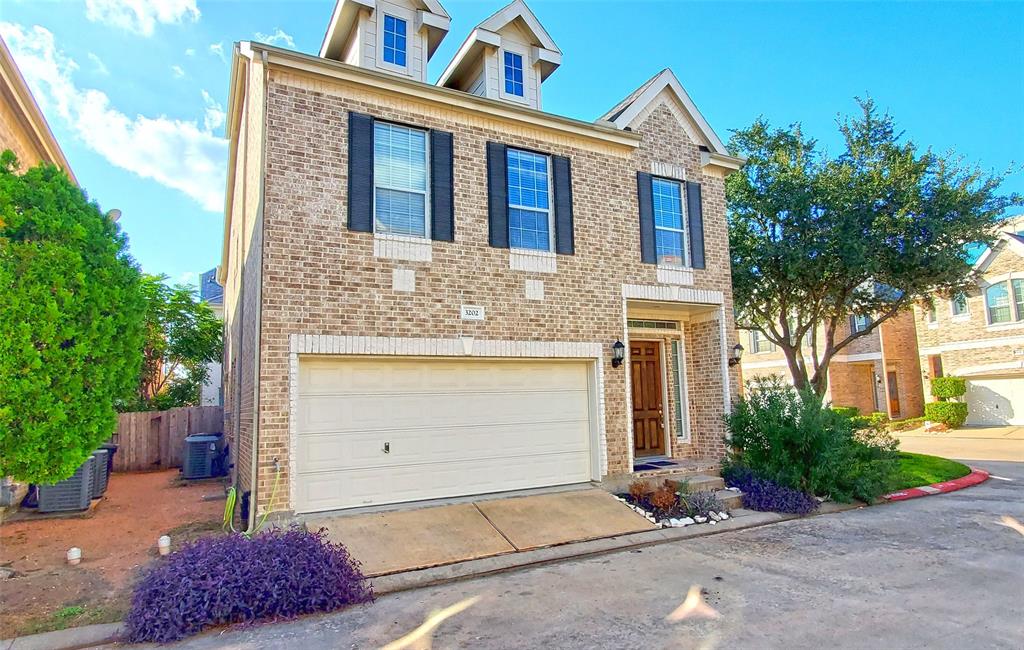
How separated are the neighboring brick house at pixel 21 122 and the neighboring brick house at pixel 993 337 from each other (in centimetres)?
2767

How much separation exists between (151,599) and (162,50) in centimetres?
818

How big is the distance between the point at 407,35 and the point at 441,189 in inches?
116

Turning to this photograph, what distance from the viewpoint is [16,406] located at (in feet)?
17.3

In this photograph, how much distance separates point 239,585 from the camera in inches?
201

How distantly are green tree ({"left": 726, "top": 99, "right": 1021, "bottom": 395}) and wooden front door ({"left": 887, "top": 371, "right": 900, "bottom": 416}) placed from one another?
15680 mm

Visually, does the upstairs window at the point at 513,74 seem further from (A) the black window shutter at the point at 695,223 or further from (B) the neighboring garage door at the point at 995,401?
(B) the neighboring garage door at the point at 995,401

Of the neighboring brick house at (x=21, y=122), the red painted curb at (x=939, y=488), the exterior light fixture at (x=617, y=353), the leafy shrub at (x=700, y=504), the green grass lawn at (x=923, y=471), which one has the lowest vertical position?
the red painted curb at (x=939, y=488)

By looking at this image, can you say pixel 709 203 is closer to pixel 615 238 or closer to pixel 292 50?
pixel 615 238

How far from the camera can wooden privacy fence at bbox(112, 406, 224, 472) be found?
1371cm

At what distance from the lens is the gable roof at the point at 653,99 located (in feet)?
35.0

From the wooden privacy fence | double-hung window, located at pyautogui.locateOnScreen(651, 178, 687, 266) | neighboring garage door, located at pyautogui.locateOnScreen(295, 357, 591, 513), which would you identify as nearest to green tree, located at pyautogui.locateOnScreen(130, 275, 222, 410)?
the wooden privacy fence

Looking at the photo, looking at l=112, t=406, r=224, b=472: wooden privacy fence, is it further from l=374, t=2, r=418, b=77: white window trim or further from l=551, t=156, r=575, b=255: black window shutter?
l=551, t=156, r=575, b=255: black window shutter

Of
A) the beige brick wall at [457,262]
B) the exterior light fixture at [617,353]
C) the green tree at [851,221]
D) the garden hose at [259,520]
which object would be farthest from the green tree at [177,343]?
the green tree at [851,221]

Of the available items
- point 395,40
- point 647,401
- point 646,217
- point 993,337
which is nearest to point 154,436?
point 395,40
